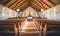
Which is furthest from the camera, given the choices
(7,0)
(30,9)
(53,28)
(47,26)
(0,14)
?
(30,9)

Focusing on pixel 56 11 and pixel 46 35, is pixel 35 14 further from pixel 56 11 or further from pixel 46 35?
pixel 46 35

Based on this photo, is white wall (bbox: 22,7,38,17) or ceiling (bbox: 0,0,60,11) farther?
white wall (bbox: 22,7,38,17)

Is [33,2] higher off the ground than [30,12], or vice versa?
[33,2]

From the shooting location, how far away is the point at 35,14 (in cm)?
3450

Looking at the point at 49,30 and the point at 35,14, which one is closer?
the point at 49,30

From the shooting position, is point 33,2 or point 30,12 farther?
point 30,12

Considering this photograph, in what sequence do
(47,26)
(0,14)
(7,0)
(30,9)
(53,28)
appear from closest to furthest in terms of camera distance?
(47,26)
(53,28)
(0,14)
(7,0)
(30,9)

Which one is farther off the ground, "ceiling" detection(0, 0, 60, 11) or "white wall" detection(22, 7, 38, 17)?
"ceiling" detection(0, 0, 60, 11)

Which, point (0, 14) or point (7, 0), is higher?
point (7, 0)

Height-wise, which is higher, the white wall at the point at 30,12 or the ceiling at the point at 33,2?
the ceiling at the point at 33,2

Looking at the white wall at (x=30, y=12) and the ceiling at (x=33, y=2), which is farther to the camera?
the white wall at (x=30, y=12)

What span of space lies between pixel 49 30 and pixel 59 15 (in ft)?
25.9

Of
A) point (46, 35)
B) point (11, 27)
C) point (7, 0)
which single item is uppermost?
point (7, 0)

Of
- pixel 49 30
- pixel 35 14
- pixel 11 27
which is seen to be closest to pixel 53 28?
pixel 49 30
